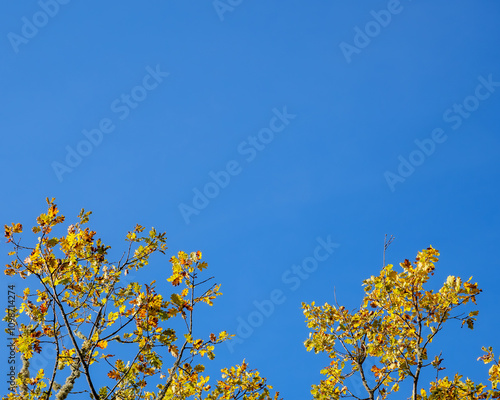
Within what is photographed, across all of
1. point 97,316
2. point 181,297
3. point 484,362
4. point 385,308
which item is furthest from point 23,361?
point 484,362

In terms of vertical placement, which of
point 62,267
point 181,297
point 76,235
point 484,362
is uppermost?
point 76,235

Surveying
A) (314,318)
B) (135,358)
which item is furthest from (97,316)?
(314,318)

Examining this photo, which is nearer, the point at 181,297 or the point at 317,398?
the point at 181,297

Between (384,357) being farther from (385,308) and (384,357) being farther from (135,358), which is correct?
(135,358)

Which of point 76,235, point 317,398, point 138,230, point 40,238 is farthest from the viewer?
point 317,398

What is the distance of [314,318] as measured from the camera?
9109 mm

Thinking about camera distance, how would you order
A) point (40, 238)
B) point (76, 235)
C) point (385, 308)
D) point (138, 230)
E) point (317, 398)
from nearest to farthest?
1. point (40, 238)
2. point (76, 235)
3. point (138, 230)
4. point (385, 308)
5. point (317, 398)

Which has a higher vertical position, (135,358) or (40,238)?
(40,238)

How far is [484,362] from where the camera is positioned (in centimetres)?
830

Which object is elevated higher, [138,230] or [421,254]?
[138,230]

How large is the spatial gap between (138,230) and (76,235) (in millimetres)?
1017

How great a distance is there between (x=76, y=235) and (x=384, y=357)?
6.05 m

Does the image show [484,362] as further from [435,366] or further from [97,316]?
[97,316]

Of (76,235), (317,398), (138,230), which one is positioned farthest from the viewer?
(317,398)
